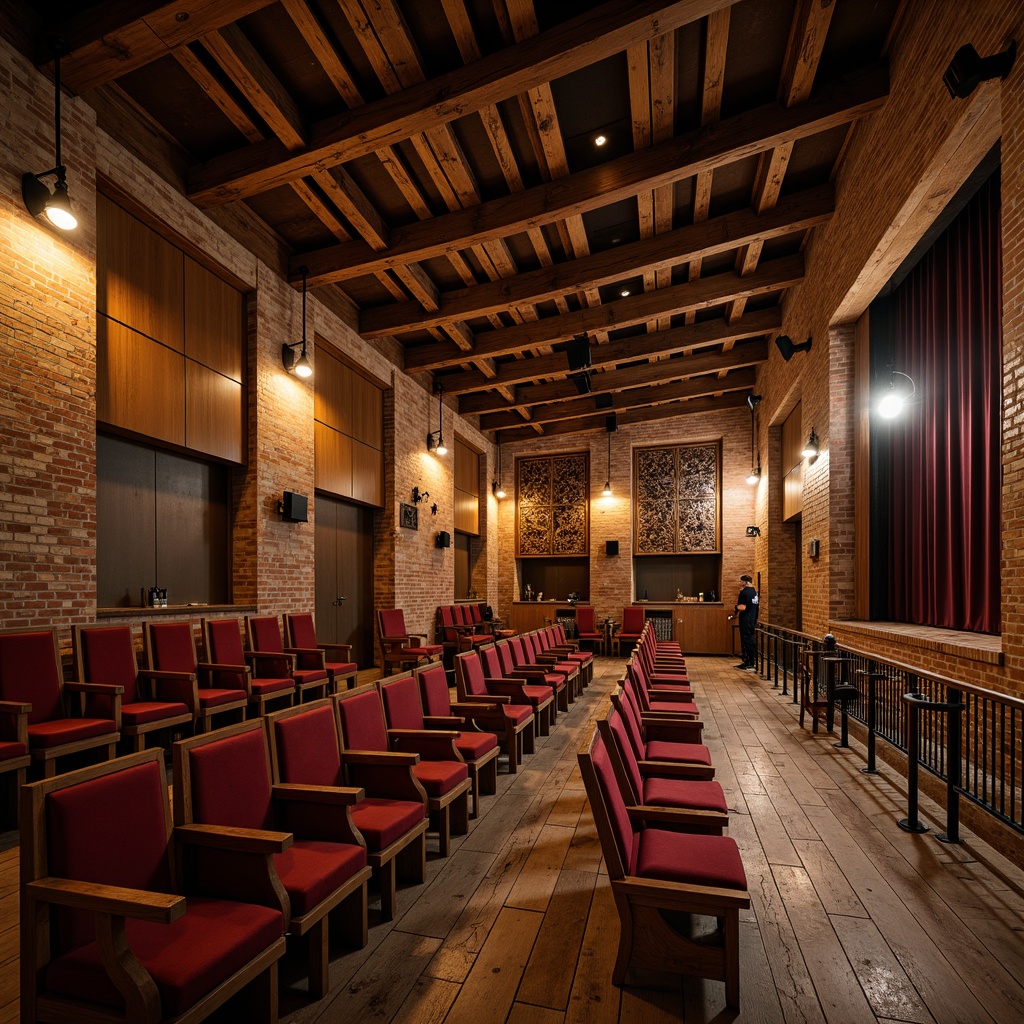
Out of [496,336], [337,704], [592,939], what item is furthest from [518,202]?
[592,939]

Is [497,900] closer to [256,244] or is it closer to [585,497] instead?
[256,244]

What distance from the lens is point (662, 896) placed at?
1.80 metres

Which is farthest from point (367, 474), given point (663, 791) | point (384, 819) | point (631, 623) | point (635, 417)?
point (663, 791)

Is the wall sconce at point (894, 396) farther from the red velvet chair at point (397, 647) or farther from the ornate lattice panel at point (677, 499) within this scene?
the ornate lattice panel at point (677, 499)

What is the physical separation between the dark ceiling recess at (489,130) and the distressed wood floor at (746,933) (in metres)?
4.66

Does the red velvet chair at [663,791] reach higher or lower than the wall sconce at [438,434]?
lower

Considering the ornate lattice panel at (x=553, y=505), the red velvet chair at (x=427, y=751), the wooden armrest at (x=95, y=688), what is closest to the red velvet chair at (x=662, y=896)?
the red velvet chair at (x=427, y=751)

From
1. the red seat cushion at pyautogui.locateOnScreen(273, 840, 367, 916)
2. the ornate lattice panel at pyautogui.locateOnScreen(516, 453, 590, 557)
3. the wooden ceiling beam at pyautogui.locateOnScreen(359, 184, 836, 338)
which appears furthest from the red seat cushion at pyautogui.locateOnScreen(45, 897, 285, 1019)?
the ornate lattice panel at pyautogui.locateOnScreen(516, 453, 590, 557)

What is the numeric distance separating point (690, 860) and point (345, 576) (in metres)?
6.59

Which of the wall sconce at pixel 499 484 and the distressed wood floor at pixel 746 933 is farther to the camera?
the wall sconce at pixel 499 484

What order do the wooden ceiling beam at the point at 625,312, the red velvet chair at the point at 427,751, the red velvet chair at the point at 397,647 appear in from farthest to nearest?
the wooden ceiling beam at the point at 625,312
the red velvet chair at the point at 397,647
the red velvet chair at the point at 427,751

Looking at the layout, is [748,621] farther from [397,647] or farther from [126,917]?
[126,917]

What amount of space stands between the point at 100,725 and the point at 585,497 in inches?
405

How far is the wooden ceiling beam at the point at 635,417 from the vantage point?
11.7m
